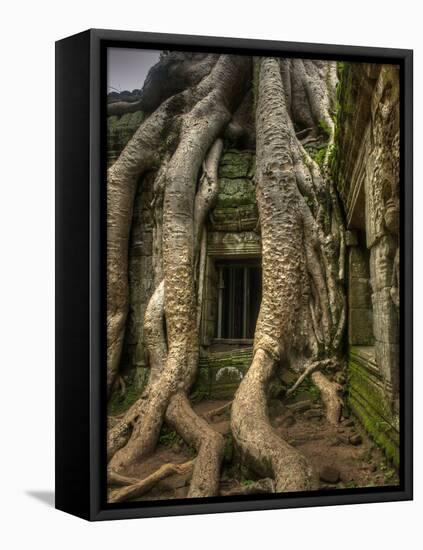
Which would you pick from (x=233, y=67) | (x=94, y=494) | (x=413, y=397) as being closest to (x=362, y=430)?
(x=413, y=397)

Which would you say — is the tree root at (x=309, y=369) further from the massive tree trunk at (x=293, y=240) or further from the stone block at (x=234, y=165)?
the stone block at (x=234, y=165)

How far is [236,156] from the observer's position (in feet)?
28.8

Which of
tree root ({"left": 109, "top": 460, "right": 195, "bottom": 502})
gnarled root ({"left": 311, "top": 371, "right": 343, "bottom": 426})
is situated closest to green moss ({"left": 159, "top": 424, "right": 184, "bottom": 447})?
tree root ({"left": 109, "top": 460, "right": 195, "bottom": 502})

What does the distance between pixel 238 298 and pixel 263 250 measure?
39 centimetres

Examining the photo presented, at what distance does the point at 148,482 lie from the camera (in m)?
8.06

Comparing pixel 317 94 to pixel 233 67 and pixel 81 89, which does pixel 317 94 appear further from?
pixel 81 89

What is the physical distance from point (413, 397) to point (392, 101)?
215 centimetres

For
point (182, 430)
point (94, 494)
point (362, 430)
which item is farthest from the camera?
point (362, 430)

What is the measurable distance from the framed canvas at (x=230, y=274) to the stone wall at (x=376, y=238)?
0.01m

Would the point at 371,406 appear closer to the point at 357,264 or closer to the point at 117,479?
the point at 357,264

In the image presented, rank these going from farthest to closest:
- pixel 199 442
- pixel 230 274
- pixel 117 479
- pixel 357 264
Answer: pixel 357 264, pixel 230 274, pixel 199 442, pixel 117 479

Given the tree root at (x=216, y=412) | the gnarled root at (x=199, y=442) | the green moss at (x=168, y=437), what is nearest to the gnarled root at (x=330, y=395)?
the tree root at (x=216, y=412)

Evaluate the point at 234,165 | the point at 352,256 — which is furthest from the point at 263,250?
the point at 352,256

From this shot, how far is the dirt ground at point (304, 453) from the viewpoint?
27.0ft
